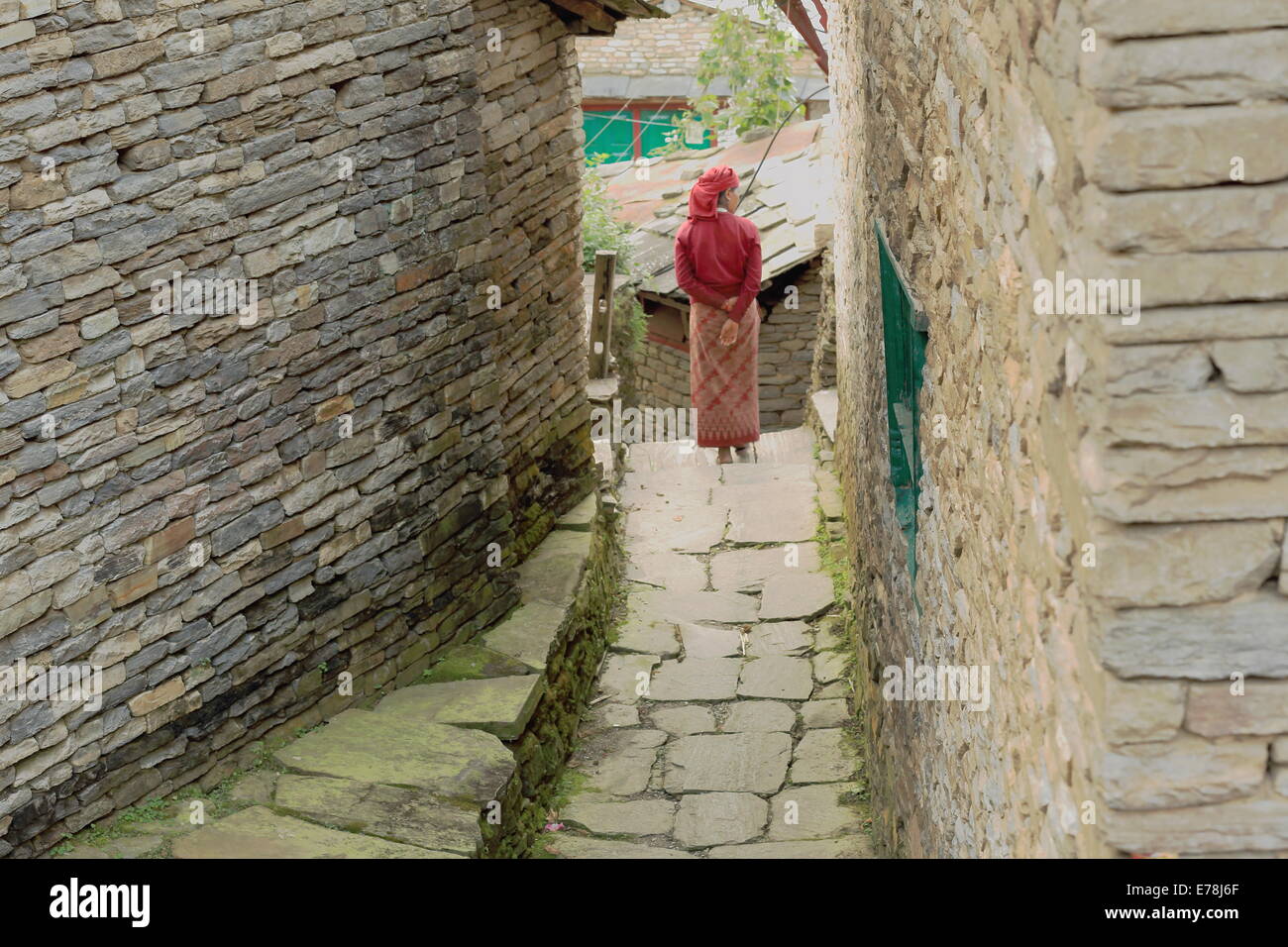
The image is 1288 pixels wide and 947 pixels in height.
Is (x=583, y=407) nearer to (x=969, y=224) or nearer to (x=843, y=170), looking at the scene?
(x=843, y=170)

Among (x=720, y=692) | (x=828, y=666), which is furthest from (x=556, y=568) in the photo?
(x=828, y=666)

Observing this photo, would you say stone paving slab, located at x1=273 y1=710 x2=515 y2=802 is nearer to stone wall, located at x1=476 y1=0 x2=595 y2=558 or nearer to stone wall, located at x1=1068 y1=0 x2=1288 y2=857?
stone wall, located at x1=476 y1=0 x2=595 y2=558

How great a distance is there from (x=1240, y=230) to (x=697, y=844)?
149 inches

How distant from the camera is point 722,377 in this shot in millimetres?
8414

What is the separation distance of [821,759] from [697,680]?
0.88m

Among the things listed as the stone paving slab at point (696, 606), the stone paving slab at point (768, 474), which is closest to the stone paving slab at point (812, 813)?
the stone paving slab at point (696, 606)

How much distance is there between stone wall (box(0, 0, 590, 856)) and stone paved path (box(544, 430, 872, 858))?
0.98 metres

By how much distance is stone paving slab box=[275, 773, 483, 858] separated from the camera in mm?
4141

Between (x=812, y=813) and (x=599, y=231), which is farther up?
(x=599, y=231)

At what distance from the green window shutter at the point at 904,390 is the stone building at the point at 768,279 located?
5819 millimetres

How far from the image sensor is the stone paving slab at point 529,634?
17.7 ft

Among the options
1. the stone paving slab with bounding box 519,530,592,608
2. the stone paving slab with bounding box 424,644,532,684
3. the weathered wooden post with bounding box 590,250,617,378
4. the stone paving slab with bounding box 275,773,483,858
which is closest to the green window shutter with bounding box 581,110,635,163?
the weathered wooden post with bounding box 590,250,617,378

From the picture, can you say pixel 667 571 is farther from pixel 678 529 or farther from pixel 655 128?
pixel 655 128
